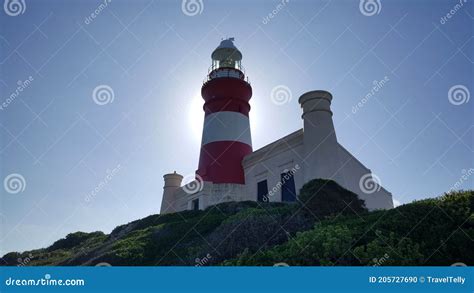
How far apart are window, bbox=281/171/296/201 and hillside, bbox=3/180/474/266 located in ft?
6.72

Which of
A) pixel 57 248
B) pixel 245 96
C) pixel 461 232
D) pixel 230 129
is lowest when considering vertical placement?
pixel 461 232

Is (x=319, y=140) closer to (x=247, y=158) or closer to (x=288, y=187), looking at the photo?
(x=288, y=187)

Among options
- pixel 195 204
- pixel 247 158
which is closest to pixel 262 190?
pixel 247 158

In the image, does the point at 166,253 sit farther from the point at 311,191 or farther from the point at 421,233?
the point at 421,233

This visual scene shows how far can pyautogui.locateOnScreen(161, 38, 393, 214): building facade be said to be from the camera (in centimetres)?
1577

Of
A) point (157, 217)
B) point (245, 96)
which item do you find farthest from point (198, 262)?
point (245, 96)

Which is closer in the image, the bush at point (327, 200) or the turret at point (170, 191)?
the bush at point (327, 200)

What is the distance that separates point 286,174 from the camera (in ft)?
58.8

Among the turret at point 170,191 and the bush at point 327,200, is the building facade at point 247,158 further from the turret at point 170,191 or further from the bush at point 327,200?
the bush at point 327,200

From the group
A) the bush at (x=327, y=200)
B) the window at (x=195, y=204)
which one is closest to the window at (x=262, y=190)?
the window at (x=195, y=204)

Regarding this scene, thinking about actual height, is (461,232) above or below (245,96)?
below

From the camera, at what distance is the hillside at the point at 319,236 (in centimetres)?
618

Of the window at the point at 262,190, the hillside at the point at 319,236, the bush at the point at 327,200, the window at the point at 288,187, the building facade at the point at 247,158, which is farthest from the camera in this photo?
the window at the point at 262,190

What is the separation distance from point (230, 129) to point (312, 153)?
25.2 ft
